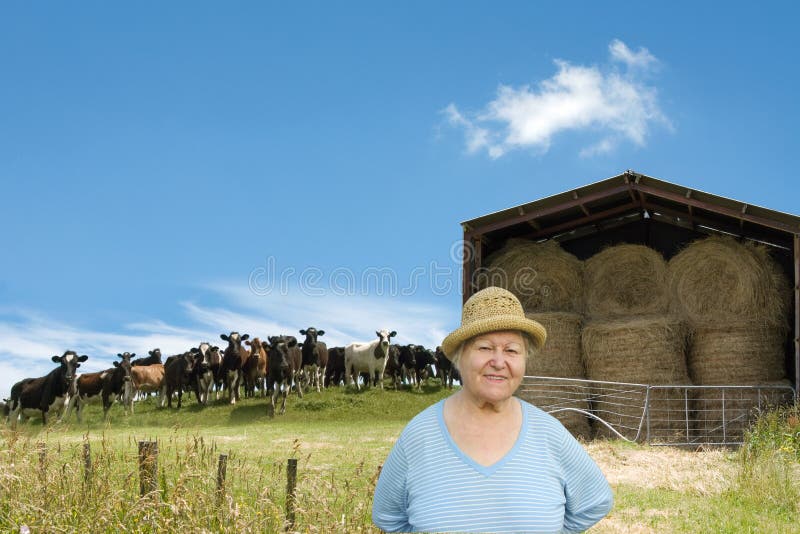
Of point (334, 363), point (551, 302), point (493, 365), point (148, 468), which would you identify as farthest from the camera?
point (334, 363)

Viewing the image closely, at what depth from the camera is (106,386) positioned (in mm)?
23125

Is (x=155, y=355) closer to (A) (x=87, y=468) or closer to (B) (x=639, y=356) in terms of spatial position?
(B) (x=639, y=356)

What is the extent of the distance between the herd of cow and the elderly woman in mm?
17143

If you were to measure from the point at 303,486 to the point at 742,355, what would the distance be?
33.6 feet

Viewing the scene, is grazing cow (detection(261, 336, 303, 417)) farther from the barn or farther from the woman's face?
the woman's face

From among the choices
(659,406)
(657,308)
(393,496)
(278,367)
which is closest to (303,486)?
(393,496)

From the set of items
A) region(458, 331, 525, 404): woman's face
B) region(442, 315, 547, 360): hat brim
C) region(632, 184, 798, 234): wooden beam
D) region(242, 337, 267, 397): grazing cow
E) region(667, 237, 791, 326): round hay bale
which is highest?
region(632, 184, 798, 234): wooden beam

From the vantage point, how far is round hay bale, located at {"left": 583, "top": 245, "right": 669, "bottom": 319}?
14758mm

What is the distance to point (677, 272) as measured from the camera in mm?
14445

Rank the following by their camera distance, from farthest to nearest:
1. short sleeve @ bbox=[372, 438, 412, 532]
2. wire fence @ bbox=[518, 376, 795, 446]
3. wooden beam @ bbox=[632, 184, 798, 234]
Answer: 1. wire fence @ bbox=[518, 376, 795, 446]
2. wooden beam @ bbox=[632, 184, 798, 234]
3. short sleeve @ bbox=[372, 438, 412, 532]

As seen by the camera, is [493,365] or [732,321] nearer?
[493,365]

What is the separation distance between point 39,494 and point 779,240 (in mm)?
12923

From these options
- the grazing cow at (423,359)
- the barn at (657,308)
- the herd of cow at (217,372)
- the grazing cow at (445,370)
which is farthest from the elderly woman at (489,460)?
the grazing cow at (423,359)

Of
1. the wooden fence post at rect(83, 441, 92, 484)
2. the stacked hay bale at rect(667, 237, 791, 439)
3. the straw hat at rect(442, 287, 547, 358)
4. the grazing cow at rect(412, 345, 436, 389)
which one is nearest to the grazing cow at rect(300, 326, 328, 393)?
the grazing cow at rect(412, 345, 436, 389)
